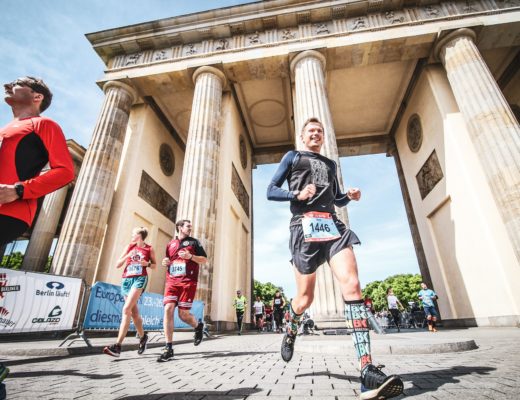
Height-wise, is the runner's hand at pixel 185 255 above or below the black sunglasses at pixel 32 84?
below

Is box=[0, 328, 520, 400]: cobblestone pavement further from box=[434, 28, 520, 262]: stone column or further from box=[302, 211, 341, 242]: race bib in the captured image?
box=[434, 28, 520, 262]: stone column

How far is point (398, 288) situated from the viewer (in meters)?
54.9

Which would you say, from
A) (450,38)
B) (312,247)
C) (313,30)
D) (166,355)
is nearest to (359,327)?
(312,247)

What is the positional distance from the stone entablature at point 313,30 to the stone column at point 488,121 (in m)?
1.55

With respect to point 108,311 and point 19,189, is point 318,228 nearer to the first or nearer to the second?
point 19,189

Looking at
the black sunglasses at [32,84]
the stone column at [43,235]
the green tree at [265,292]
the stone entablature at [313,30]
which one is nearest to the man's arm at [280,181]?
the black sunglasses at [32,84]

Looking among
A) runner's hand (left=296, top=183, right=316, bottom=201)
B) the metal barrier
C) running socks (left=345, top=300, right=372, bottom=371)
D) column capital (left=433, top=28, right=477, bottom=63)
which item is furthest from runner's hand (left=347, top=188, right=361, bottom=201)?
column capital (left=433, top=28, right=477, bottom=63)

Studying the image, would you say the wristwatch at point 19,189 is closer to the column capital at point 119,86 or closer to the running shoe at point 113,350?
the running shoe at point 113,350

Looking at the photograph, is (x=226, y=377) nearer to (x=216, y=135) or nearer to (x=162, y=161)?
(x=216, y=135)

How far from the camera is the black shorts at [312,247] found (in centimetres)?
193

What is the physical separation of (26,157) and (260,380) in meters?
2.12

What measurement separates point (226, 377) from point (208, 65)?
1236 cm

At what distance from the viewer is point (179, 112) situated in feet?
49.9

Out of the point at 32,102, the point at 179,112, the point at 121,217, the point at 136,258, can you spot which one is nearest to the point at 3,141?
the point at 32,102
